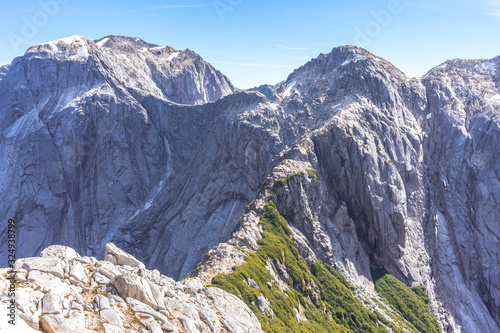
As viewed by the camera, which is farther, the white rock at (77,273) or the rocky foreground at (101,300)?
the white rock at (77,273)

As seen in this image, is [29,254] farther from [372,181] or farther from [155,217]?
[372,181]

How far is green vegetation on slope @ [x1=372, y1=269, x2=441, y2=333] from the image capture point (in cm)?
7388

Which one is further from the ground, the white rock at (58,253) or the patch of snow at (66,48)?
the patch of snow at (66,48)

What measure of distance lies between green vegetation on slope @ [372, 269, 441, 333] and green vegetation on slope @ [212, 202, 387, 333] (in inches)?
482

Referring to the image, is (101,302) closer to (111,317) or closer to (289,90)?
(111,317)

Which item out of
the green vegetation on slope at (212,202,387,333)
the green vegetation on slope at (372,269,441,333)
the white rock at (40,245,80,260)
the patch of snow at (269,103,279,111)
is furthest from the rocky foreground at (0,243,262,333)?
the patch of snow at (269,103,279,111)

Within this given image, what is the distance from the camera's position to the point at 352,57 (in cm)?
12744

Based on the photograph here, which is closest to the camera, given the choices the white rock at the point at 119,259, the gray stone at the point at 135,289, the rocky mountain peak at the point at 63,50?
the gray stone at the point at 135,289

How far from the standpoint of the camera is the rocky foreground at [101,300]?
60.5 feet

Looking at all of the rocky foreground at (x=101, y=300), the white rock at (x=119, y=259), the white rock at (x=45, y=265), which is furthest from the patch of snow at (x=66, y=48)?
the white rock at (x=45, y=265)

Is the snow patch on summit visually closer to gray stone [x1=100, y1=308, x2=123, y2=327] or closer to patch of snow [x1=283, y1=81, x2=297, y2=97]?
patch of snow [x1=283, y1=81, x2=297, y2=97]

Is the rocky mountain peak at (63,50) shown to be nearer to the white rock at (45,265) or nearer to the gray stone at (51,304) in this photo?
the white rock at (45,265)

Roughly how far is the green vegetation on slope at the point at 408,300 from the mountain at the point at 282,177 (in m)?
A: 0.68

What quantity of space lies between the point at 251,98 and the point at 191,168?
124ft
